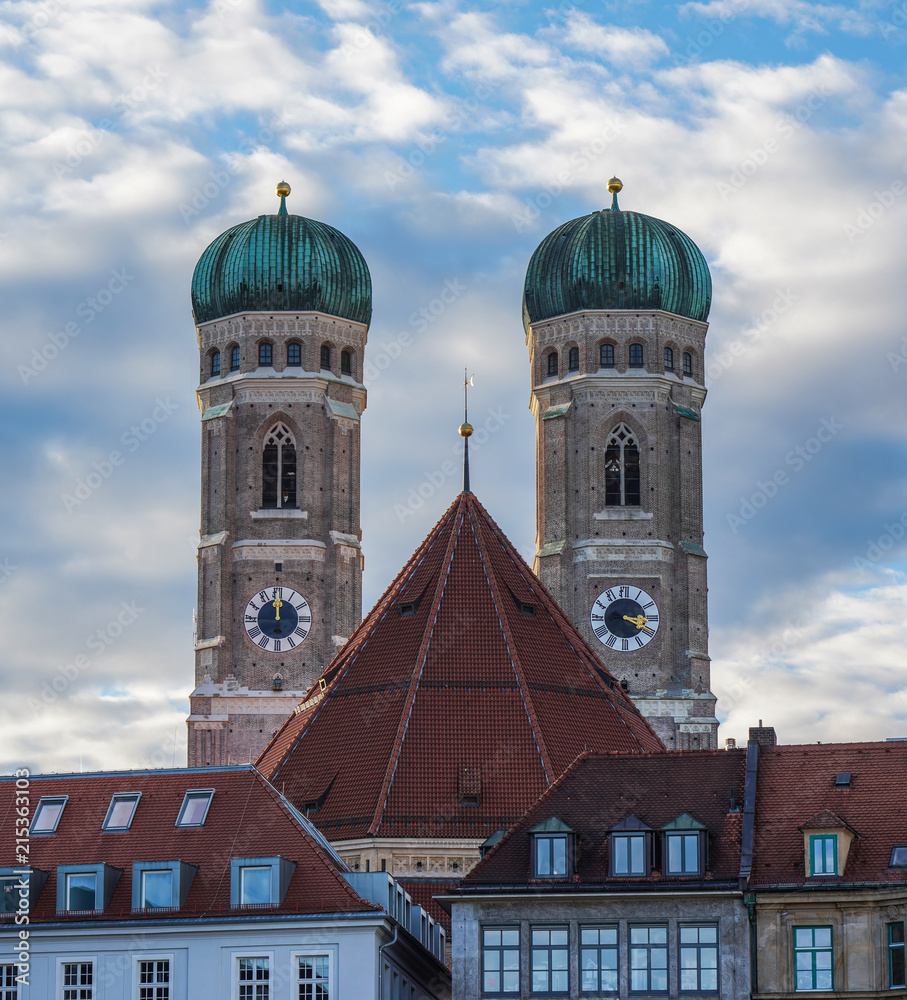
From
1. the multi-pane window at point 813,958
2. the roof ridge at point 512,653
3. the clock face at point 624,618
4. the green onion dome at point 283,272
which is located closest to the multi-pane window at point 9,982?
the multi-pane window at point 813,958

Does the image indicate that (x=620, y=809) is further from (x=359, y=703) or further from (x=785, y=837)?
(x=359, y=703)

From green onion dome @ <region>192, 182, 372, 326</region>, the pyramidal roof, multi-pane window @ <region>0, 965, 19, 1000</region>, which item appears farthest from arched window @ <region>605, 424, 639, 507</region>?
multi-pane window @ <region>0, 965, 19, 1000</region>

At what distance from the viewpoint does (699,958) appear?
51594 mm

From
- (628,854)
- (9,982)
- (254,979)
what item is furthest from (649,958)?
(9,982)

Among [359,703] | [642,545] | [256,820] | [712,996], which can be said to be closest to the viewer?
[712,996]

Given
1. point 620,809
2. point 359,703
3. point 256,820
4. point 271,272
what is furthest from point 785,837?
point 271,272

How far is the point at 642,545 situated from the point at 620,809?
50284 mm

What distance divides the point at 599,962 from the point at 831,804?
16.6 ft

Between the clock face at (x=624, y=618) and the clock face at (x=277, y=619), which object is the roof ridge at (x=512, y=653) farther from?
the clock face at (x=277, y=619)

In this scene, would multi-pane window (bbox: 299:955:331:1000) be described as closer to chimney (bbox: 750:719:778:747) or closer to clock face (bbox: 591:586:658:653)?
chimney (bbox: 750:719:778:747)

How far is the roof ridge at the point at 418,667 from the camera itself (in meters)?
63.8

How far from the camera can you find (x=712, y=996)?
5141 centimetres

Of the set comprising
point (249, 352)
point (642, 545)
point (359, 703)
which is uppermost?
point (249, 352)

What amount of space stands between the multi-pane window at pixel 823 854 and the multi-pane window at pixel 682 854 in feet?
6.62
